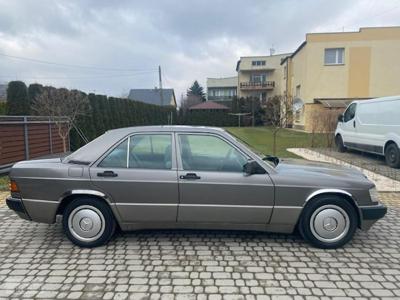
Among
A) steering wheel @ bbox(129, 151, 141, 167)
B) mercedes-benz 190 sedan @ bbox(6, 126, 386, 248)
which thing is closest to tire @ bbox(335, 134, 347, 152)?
mercedes-benz 190 sedan @ bbox(6, 126, 386, 248)

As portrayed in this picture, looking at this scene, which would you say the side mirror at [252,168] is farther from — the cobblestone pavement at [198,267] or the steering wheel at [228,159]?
the cobblestone pavement at [198,267]

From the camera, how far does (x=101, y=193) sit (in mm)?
3609

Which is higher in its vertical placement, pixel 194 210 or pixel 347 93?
pixel 347 93

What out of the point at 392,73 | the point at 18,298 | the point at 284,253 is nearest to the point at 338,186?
the point at 284,253

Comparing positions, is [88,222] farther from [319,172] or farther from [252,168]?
[319,172]

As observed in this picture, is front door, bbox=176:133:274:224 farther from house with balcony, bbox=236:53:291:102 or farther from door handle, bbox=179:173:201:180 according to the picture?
house with balcony, bbox=236:53:291:102

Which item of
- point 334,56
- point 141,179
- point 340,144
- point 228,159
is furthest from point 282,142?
point 141,179

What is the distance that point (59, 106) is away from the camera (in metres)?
10.6

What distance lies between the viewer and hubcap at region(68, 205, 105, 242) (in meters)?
3.68

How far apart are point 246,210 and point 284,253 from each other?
2.16ft

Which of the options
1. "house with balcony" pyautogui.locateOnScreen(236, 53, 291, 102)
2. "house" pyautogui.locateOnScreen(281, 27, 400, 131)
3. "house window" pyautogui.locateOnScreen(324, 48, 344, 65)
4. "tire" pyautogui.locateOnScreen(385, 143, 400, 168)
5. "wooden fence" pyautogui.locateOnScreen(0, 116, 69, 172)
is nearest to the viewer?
"wooden fence" pyautogui.locateOnScreen(0, 116, 69, 172)

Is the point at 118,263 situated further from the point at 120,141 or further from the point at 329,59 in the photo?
the point at 329,59

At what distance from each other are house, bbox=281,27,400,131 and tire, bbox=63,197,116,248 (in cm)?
2242

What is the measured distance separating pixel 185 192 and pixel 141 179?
0.54m
